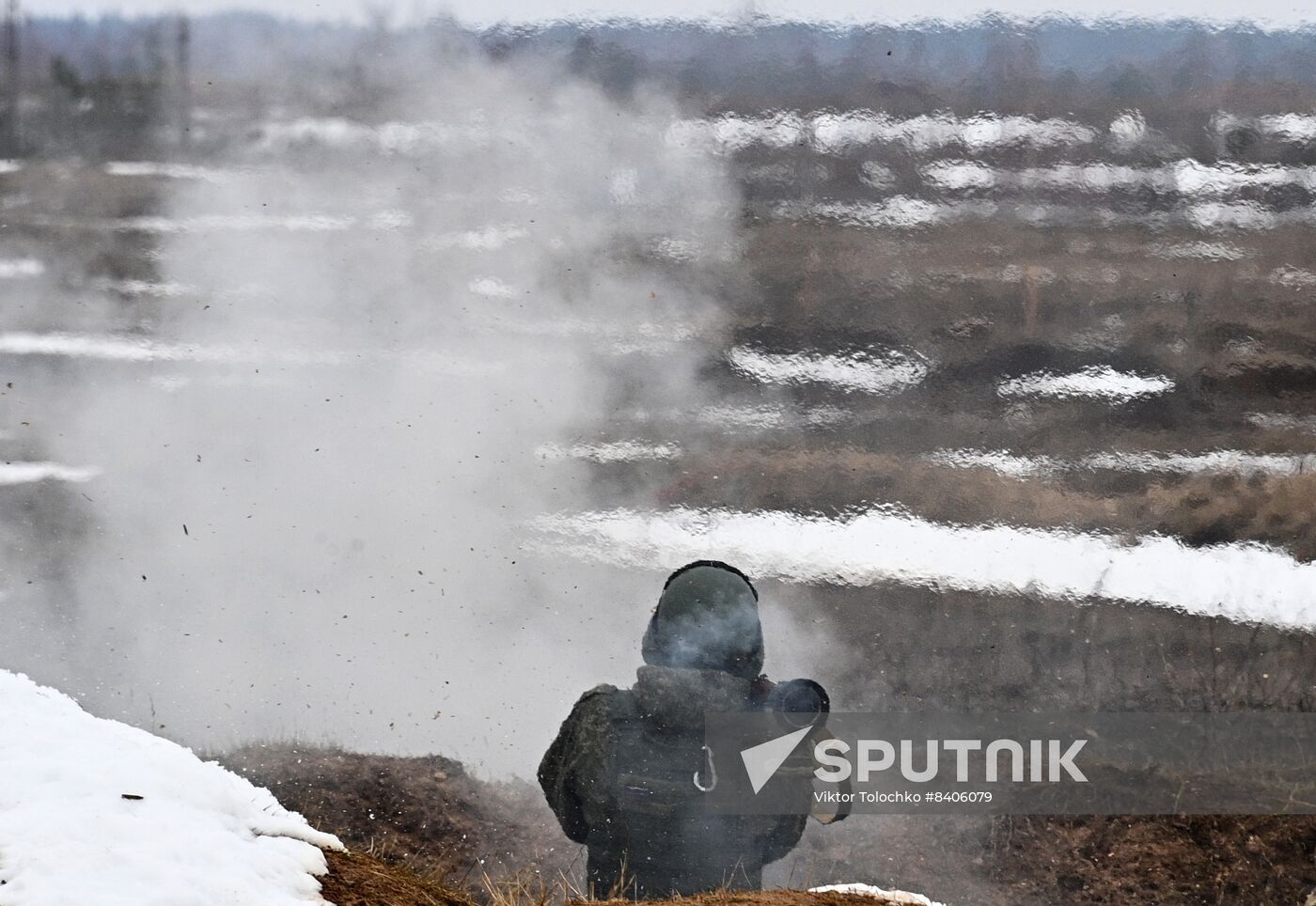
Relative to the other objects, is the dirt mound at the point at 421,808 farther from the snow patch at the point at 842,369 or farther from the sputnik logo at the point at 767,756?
the snow patch at the point at 842,369

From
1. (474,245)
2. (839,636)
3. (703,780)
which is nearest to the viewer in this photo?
(703,780)

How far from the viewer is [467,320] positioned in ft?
25.3

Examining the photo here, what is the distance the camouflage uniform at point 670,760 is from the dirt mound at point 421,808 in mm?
2394

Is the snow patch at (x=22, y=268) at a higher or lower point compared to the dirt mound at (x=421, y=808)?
higher

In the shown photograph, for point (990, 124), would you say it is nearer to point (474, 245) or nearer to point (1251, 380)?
point (1251, 380)

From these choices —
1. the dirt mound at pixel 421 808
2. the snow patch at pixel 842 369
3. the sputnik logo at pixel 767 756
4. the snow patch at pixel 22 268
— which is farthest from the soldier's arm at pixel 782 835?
the snow patch at pixel 22 268

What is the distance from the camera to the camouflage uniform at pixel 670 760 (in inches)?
173

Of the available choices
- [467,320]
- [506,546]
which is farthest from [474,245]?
[506,546]

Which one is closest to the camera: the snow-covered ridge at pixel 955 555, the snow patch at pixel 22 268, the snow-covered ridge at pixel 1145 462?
the snow-covered ridge at pixel 955 555

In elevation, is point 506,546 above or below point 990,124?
below

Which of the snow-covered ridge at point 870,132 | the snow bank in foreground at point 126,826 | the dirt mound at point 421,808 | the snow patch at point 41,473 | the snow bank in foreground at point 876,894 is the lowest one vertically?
the dirt mound at point 421,808

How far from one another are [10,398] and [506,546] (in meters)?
3.83

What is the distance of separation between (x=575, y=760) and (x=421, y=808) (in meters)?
2.83

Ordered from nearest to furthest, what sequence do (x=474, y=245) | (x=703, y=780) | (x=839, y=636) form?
(x=703, y=780), (x=839, y=636), (x=474, y=245)
